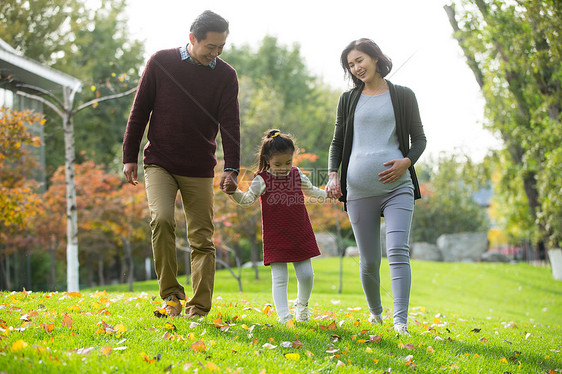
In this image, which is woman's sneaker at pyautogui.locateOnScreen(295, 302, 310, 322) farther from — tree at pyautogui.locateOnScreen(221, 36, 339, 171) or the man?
tree at pyautogui.locateOnScreen(221, 36, 339, 171)

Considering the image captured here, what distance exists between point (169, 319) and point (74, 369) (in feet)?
3.68

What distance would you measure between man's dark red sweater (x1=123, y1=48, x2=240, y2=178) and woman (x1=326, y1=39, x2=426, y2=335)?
90 centimetres

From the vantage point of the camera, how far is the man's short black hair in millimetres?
3451

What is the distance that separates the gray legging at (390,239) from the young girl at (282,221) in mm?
380

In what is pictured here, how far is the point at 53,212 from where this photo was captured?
620 inches

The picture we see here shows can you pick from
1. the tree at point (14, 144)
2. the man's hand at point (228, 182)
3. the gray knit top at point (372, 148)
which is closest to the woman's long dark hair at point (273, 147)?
the man's hand at point (228, 182)

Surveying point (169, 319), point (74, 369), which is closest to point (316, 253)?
point (169, 319)

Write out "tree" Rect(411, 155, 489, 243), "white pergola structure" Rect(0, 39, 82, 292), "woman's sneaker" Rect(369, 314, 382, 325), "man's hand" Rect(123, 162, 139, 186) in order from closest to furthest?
"man's hand" Rect(123, 162, 139, 186) < "woman's sneaker" Rect(369, 314, 382, 325) < "white pergola structure" Rect(0, 39, 82, 292) < "tree" Rect(411, 155, 489, 243)

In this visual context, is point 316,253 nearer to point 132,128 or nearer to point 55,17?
point 132,128

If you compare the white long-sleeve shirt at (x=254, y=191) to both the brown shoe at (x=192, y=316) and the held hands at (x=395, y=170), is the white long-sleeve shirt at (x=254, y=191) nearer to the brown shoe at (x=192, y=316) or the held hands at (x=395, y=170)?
the held hands at (x=395, y=170)

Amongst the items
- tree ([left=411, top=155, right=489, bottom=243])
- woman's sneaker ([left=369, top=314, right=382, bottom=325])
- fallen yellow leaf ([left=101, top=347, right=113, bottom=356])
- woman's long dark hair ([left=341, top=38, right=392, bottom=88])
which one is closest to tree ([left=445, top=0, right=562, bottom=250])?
woman's long dark hair ([left=341, top=38, right=392, bottom=88])

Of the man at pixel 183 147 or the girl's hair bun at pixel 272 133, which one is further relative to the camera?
the girl's hair bun at pixel 272 133

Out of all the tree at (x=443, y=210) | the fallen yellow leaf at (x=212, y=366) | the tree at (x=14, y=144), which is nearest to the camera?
the fallen yellow leaf at (x=212, y=366)

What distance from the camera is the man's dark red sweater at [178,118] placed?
11.8ft
